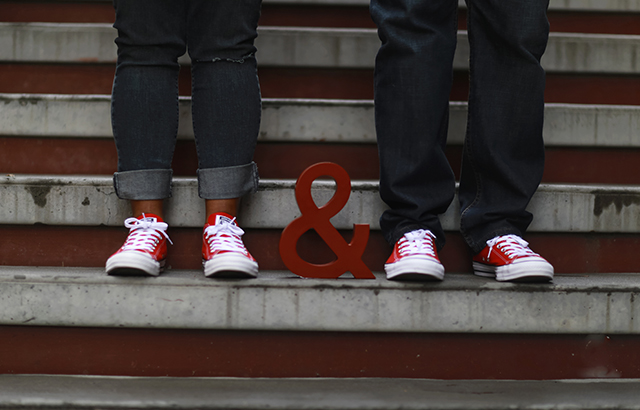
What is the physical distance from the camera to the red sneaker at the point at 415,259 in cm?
100

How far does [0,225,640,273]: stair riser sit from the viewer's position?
1172mm

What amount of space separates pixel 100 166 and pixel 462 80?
1170 millimetres

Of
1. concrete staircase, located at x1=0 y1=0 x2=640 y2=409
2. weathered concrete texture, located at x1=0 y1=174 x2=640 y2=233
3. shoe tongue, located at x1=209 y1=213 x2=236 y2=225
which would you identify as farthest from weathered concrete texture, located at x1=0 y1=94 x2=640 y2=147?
shoe tongue, located at x1=209 y1=213 x2=236 y2=225

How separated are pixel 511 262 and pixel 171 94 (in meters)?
0.86

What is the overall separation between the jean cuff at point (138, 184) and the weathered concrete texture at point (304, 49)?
704mm

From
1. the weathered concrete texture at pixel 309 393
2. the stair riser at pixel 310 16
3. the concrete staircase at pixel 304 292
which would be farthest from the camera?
the stair riser at pixel 310 16

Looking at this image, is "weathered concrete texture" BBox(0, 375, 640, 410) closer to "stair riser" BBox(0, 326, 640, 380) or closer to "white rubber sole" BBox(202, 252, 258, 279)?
"stair riser" BBox(0, 326, 640, 380)

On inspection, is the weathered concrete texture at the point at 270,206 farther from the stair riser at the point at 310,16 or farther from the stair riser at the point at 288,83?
the stair riser at the point at 310,16

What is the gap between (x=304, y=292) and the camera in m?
1.01

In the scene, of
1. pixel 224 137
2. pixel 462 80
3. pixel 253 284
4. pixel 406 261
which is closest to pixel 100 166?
pixel 224 137

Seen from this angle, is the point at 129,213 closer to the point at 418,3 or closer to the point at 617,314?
the point at 418,3

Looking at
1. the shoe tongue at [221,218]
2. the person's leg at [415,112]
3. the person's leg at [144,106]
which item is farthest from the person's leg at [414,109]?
the person's leg at [144,106]

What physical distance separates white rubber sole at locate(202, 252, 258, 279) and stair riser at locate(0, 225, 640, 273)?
160 mm

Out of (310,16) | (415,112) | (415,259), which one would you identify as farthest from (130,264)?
(310,16)
